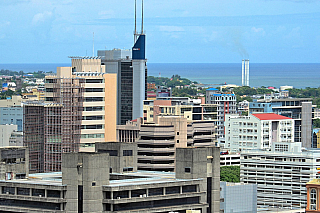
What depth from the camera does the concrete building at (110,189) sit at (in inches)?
2591

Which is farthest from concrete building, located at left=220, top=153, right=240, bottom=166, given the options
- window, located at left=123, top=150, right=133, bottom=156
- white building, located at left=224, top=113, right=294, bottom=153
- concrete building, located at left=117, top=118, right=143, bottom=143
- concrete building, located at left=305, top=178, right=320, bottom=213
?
concrete building, located at left=305, top=178, right=320, bottom=213

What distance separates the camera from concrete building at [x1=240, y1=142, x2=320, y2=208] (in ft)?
345

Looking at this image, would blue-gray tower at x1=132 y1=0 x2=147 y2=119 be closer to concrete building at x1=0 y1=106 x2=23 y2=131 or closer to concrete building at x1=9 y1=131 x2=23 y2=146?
concrete building at x1=0 y1=106 x2=23 y2=131

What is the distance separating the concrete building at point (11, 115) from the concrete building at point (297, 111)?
141 feet

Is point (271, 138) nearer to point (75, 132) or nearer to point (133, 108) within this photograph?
point (133, 108)

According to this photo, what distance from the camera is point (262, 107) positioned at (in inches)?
6344

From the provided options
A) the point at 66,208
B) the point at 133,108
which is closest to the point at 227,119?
the point at 133,108

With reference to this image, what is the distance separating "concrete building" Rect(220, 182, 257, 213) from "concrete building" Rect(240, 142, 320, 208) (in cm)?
1680

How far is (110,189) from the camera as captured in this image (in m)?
65.3

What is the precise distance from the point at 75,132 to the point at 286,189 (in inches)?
1049

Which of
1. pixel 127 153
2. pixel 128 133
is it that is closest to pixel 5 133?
pixel 128 133

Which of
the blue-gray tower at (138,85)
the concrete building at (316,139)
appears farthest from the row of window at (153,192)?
the concrete building at (316,139)

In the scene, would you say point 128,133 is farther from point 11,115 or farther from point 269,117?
point 11,115

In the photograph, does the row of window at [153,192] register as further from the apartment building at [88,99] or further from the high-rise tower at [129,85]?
the high-rise tower at [129,85]
